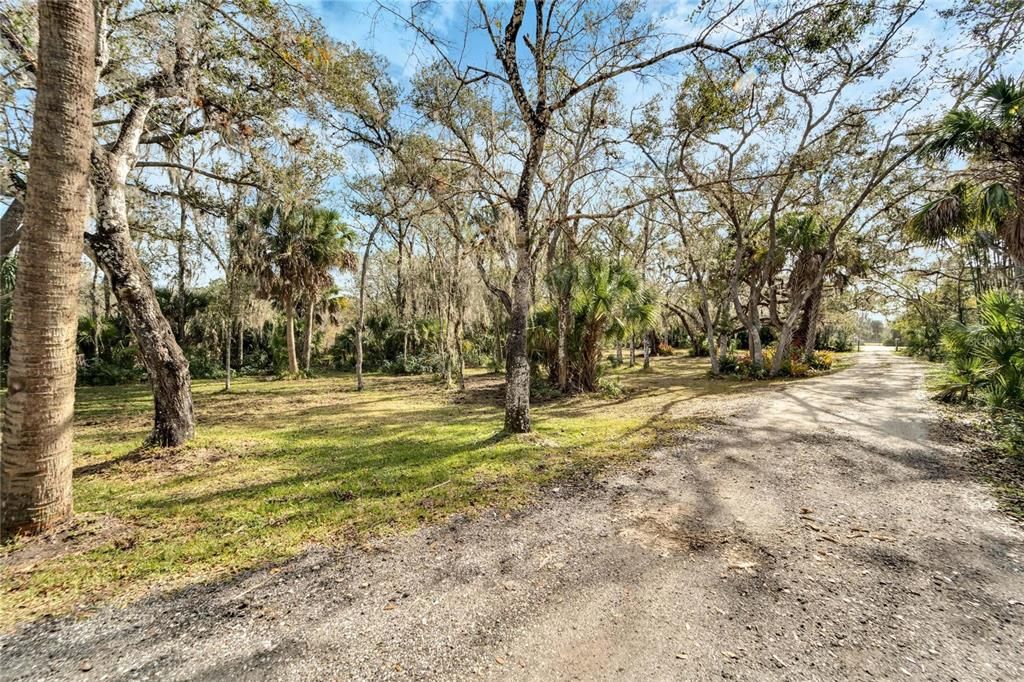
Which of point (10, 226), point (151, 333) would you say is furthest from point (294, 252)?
point (151, 333)

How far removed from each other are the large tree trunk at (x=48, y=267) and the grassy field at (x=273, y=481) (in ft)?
1.77

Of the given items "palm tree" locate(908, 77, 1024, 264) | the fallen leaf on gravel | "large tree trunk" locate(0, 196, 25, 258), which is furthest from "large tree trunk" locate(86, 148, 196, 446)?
"palm tree" locate(908, 77, 1024, 264)

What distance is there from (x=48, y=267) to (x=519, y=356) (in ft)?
16.7

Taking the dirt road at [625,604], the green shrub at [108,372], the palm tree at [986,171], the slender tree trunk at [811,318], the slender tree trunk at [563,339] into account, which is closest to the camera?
the dirt road at [625,604]

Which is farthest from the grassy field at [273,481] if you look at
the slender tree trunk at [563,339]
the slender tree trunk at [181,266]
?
the slender tree trunk at [181,266]

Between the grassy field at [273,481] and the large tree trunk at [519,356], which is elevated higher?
the large tree trunk at [519,356]

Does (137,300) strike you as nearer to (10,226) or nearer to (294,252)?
(10,226)

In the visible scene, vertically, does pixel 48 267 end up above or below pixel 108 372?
above

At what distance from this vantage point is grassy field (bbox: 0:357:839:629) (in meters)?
2.99

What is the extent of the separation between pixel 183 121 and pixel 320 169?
2.02 metres

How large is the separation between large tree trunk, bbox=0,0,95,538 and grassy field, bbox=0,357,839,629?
1.77ft

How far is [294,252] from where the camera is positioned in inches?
687

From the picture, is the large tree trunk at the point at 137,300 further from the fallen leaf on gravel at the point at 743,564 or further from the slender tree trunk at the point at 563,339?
the slender tree trunk at the point at 563,339

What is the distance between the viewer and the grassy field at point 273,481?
9.82 ft
